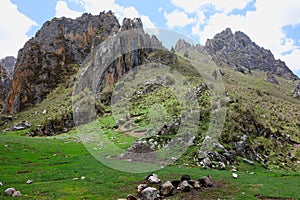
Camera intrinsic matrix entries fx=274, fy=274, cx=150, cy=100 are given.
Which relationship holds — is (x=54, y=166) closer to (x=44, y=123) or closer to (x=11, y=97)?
(x=44, y=123)

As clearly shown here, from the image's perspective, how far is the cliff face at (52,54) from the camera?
366 ft

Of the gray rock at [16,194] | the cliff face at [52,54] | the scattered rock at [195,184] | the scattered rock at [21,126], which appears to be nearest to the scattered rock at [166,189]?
the scattered rock at [195,184]

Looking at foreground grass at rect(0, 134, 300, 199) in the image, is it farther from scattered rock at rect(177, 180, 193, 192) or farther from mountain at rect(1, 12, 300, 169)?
mountain at rect(1, 12, 300, 169)

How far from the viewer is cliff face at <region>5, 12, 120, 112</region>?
11144cm

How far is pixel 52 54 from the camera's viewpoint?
124125 mm

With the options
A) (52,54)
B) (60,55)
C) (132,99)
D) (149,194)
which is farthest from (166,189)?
(60,55)

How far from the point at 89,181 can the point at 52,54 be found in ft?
368

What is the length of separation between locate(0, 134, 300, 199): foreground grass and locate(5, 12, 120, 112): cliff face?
271 ft

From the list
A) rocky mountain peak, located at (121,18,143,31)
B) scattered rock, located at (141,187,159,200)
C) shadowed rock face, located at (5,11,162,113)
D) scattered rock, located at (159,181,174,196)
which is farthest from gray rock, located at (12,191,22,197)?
rocky mountain peak, located at (121,18,143,31)

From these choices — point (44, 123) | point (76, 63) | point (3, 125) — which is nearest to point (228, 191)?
point (44, 123)

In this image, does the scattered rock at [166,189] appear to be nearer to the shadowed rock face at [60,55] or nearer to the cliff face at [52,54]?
the shadowed rock face at [60,55]

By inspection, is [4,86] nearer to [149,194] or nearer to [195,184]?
[195,184]

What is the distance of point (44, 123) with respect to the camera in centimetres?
6931

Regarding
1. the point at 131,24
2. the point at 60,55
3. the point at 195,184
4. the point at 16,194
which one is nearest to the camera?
the point at 16,194
